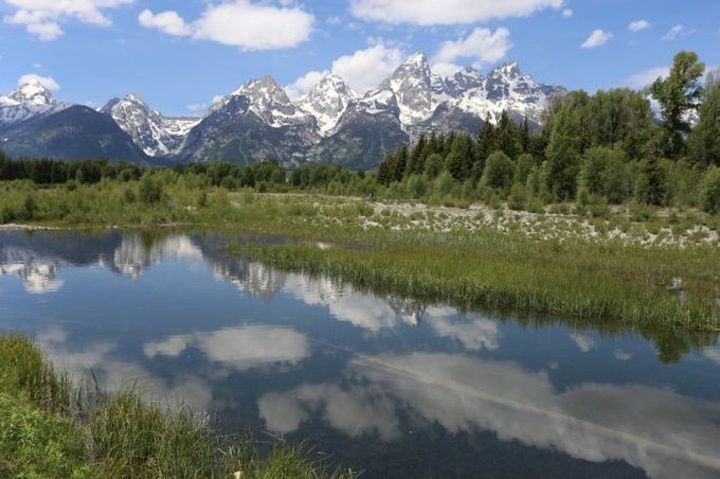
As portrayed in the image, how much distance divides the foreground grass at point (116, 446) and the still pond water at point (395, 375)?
148 centimetres

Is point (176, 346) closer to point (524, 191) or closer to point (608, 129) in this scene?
point (524, 191)

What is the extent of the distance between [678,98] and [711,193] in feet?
101

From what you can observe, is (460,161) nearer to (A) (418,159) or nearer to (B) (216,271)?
(A) (418,159)

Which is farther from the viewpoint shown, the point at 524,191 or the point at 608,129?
the point at 608,129

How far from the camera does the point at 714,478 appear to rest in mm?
9984

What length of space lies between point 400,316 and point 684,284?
14354 millimetres

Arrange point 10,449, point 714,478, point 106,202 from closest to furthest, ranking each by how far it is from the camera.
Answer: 1. point 10,449
2. point 714,478
3. point 106,202

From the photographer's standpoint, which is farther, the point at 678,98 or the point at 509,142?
the point at 509,142

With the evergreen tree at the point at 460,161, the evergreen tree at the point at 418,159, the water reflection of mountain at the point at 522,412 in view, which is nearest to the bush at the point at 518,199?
the evergreen tree at the point at 460,161

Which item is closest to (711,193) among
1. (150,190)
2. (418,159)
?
(418,159)

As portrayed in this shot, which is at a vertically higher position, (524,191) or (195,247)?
(524,191)

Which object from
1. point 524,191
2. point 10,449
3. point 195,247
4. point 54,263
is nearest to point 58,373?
point 10,449

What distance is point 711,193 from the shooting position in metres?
49.2

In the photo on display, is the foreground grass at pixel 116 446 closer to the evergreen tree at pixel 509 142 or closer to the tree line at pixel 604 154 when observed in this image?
the tree line at pixel 604 154
